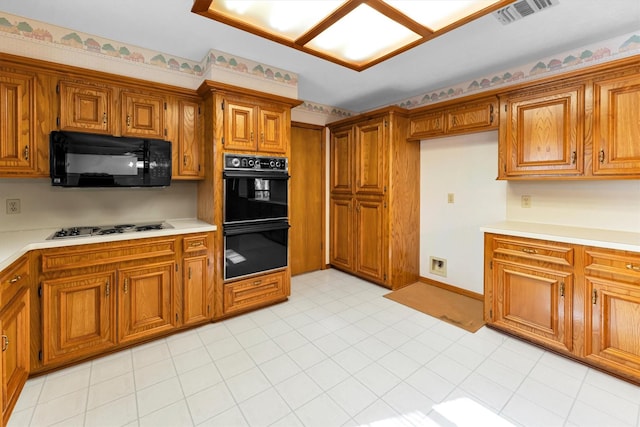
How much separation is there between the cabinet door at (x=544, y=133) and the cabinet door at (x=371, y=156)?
1259 millimetres

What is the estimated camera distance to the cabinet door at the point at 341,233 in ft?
13.2

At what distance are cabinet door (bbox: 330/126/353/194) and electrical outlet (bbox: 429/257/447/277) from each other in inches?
55.3

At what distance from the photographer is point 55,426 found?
1520 mm

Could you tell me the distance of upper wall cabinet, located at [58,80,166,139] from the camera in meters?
2.21

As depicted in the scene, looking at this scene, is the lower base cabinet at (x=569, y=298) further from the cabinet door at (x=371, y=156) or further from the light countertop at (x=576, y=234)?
the cabinet door at (x=371, y=156)

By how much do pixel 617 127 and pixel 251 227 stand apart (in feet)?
9.86

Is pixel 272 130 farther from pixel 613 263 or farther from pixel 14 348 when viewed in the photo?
pixel 613 263

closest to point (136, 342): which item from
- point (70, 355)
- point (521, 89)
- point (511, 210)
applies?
point (70, 355)

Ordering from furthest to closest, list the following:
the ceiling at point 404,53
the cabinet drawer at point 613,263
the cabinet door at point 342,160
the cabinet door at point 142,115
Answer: the cabinet door at point 342,160 → the cabinet door at point 142,115 → the ceiling at point 404,53 → the cabinet drawer at point 613,263

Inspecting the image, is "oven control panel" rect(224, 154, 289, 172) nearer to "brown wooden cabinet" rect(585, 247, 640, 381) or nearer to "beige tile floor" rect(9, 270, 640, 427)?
"beige tile floor" rect(9, 270, 640, 427)

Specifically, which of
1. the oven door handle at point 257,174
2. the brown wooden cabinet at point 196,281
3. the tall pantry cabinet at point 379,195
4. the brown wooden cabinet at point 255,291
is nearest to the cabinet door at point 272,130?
the oven door handle at point 257,174

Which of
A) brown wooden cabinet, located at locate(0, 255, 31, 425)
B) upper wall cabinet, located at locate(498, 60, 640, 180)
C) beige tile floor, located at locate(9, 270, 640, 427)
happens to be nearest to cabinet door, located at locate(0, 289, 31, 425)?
brown wooden cabinet, located at locate(0, 255, 31, 425)

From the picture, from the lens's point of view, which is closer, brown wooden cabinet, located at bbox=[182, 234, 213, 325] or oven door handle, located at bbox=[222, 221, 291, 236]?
brown wooden cabinet, located at bbox=[182, 234, 213, 325]

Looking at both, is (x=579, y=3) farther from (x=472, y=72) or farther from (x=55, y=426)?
(x=55, y=426)
